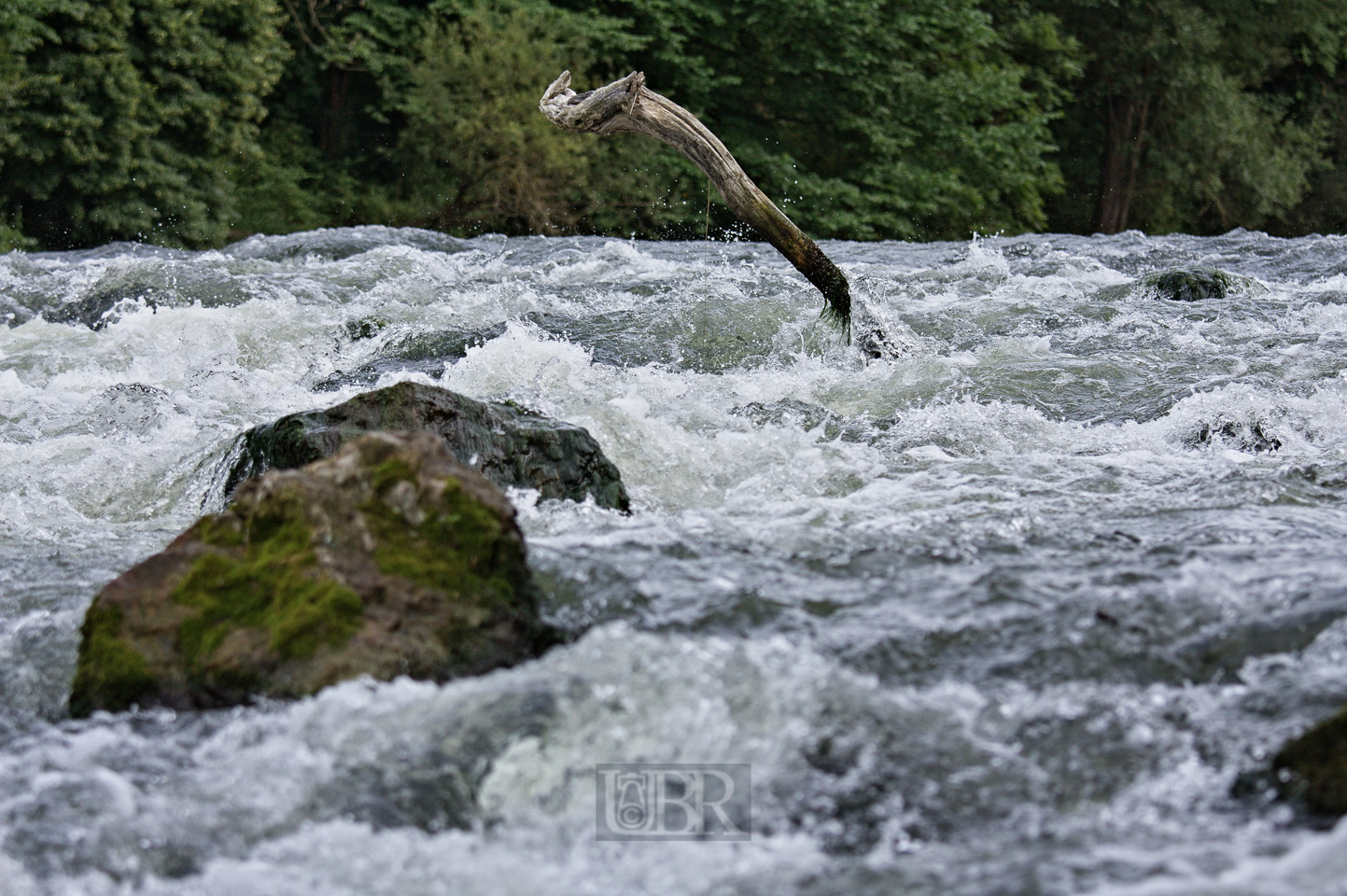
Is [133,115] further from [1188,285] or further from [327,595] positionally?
[327,595]

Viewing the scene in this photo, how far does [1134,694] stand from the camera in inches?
104

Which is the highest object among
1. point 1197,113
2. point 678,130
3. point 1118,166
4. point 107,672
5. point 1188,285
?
point 1197,113

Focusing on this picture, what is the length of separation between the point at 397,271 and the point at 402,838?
777cm

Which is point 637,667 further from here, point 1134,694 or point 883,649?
point 1134,694

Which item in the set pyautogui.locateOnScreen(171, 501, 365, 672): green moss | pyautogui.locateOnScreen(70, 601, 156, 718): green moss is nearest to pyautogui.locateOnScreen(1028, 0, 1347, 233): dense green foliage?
pyautogui.locateOnScreen(171, 501, 365, 672): green moss

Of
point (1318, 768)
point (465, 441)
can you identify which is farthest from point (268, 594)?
point (1318, 768)

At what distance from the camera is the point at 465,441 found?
13.9ft

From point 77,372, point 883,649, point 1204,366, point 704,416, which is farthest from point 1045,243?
point 883,649

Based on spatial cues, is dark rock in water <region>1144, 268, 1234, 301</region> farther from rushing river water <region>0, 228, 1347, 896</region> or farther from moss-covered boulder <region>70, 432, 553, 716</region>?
moss-covered boulder <region>70, 432, 553, 716</region>

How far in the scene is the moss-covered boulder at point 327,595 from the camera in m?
2.75

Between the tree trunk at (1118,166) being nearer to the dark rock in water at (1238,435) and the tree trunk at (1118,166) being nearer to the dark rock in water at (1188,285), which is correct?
the dark rock in water at (1188,285)

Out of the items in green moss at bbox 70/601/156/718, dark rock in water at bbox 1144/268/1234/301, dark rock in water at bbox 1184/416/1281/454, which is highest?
dark rock in water at bbox 1144/268/1234/301

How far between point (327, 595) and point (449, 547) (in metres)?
0.28

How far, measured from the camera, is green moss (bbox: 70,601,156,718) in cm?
278
